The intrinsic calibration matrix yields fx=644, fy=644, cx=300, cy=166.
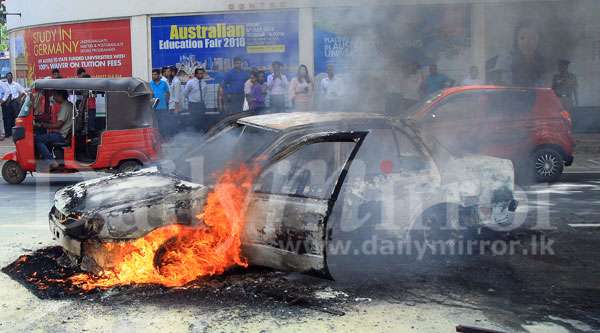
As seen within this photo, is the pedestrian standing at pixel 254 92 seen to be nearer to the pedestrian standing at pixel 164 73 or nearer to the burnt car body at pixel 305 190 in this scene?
the pedestrian standing at pixel 164 73

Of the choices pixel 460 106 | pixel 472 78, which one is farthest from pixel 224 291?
pixel 472 78

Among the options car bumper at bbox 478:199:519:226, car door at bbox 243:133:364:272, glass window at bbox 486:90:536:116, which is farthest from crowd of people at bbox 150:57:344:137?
car door at bbox 243:133:364:272

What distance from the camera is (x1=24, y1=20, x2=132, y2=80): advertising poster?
52.6 ft

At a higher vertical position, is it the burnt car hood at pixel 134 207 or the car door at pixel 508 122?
the car door at pixel 508 122

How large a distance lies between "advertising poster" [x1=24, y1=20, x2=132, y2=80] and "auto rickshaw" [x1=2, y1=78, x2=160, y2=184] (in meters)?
6.83

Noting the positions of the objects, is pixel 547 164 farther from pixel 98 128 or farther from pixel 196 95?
pixel 196 95

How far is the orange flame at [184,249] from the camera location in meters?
4.48

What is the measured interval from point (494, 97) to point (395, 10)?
203 cm

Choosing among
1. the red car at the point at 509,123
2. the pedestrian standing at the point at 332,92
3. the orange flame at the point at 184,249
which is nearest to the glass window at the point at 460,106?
the red car at the point at 509,123

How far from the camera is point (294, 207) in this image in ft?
14.7

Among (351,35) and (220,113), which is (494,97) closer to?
(351,35)

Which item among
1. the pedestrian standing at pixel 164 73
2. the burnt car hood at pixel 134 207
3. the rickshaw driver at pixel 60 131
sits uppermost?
the pedestrian standing at pixel 164 73

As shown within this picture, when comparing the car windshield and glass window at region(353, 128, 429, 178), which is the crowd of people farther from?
glass window at region(353, 128, 429, 178)

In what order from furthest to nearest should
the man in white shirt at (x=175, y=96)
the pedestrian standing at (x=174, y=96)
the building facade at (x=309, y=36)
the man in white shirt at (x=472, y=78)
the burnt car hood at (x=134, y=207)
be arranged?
1. the man in white shirt at (x=175, y=96)
2. the pedestrian standing at (x=174, y=96)
3. the man in white shirt at (x=472, y=78)
4. the building facade at (x=309, y=36)
5. the burnt car hood at (x=134, y=207)
